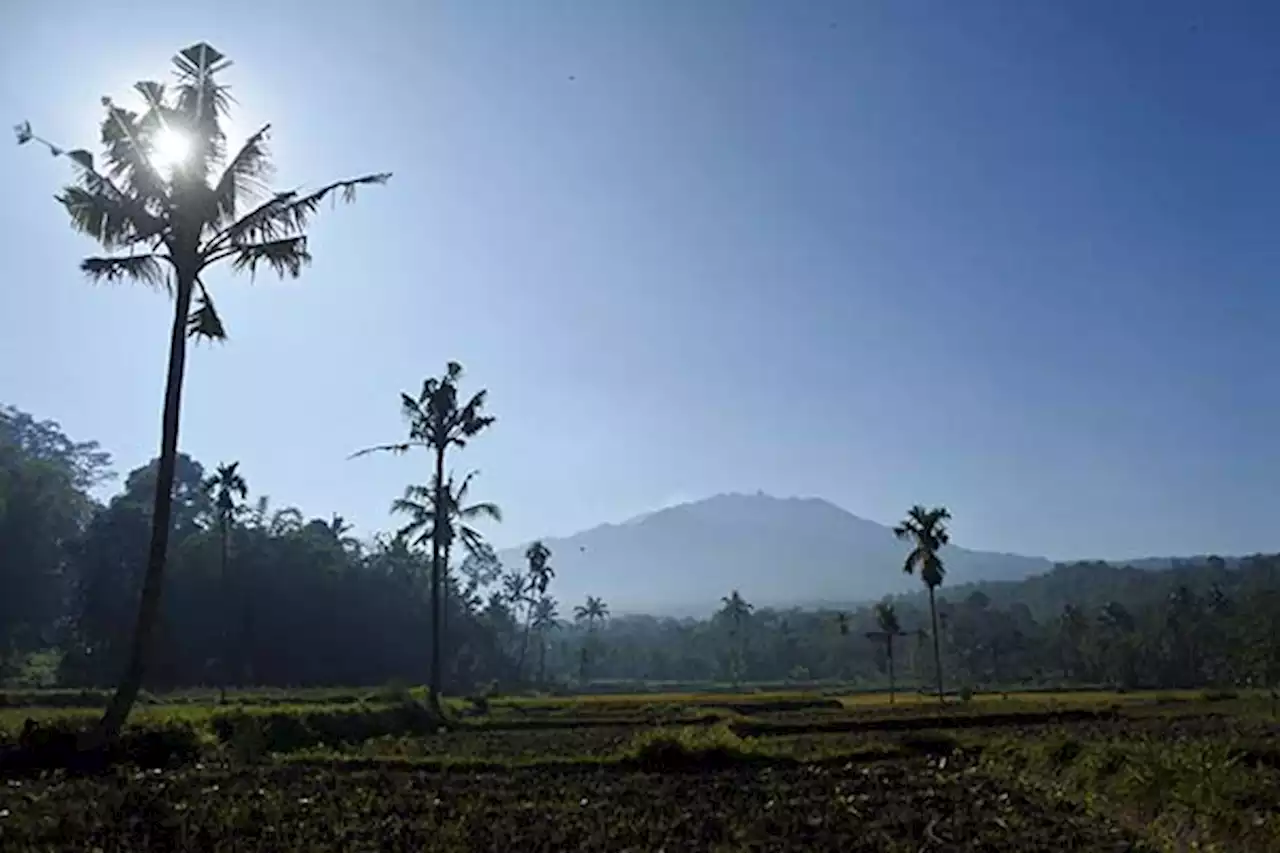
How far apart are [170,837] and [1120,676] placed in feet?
Result: 246

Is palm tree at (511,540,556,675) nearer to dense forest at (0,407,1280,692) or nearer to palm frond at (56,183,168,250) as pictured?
dense forest at (0,407,1280,692)

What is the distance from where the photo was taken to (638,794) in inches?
470

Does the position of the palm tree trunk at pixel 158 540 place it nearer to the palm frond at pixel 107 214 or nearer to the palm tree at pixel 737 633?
the palm frond at pixel 107 214

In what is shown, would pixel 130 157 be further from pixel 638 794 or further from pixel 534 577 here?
pixel 534 577

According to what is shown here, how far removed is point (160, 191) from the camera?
15484 millimetres

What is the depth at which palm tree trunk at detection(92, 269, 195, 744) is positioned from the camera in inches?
561

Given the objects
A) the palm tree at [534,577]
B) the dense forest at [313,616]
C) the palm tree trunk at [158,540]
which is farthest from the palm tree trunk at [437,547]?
the palm tree at [534,577]

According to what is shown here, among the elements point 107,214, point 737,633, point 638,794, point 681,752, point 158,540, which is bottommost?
point 737,633

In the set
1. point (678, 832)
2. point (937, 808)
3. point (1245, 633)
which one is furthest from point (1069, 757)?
point (1245, 633)

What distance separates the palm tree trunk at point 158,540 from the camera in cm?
1424

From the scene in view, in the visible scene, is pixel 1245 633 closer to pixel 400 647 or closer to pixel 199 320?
pixel 400 647

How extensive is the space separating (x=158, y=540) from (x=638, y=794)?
8121 millimetres

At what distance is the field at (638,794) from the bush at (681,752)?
3cm

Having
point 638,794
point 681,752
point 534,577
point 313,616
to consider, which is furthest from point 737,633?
point 638,794
